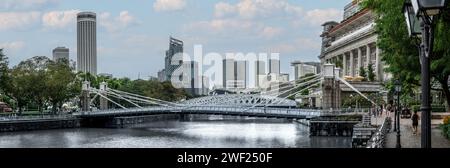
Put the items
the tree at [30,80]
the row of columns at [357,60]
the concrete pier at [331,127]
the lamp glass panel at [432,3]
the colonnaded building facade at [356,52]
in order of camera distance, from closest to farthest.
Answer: the lamp glass panel at [432,3], the concrete pier at [331,127], the tree at [30,80], the colonnaded building facade at [356,52], the row of columns at [357,60]

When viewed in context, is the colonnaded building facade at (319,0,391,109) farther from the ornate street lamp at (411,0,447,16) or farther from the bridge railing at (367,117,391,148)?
the ornate street lamp at (411,0,447,16)

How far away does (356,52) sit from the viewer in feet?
342

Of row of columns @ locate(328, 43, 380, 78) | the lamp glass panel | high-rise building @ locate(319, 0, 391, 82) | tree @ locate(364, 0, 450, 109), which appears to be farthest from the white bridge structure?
the lamp glass panel

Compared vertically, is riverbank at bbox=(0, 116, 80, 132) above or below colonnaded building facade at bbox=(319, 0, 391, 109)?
below

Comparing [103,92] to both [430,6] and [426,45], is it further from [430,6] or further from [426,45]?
[430,6]

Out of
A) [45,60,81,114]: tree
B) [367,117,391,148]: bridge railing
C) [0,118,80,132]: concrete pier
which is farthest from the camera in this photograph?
[45,60,81,114]: tree

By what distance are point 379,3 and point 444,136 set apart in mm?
5600

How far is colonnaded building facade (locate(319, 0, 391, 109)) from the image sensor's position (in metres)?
82.4

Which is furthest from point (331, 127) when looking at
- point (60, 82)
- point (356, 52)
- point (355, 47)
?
point (356, 52)

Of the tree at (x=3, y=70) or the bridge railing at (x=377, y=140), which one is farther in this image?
the tree at (x=3, y=70)

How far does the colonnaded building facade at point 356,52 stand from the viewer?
270 feet

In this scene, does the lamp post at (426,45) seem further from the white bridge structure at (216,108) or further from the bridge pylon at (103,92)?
the bridge pylon at (103,92)

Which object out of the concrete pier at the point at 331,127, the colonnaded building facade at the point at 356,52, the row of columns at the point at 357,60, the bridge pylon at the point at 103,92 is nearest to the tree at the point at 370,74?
the colonnaded building facade at the point at 356,52
